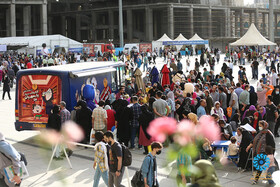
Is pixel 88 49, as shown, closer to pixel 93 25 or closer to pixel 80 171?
pixel 93 25

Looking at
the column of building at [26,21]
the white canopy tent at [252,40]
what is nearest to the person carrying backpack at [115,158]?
the white canopy tent at [252,40]

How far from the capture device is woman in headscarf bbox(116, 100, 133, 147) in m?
13.9

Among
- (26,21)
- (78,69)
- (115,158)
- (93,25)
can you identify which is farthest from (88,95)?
(93,25)

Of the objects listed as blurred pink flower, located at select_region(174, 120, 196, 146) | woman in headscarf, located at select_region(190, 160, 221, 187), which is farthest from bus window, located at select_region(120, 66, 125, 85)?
woman in headscarf, located at select_region(190, 160, 221, 187)

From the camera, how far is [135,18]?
9988 centimetres

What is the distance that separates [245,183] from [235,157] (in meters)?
1.23

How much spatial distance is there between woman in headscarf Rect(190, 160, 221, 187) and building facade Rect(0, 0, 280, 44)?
81528 mm

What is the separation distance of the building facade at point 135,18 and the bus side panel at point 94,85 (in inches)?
2606

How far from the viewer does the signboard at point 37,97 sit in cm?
1520

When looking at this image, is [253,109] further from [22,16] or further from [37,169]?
[22,16]

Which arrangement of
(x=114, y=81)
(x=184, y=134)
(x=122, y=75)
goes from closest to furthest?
1. (x=184, y=134)
2. (x=114, y=81)
3. (x=122, y=75)

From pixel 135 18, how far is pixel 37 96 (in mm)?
86058

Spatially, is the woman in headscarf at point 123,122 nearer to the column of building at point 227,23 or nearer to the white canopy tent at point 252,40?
the white canopy tent at point 252,40

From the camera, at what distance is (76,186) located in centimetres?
1045
